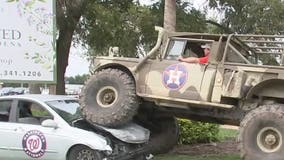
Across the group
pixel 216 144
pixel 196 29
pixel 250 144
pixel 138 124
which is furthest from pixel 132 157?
pixel 196 29

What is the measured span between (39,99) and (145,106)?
75.4 inches

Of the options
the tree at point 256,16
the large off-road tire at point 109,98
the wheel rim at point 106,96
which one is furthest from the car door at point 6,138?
the tree at point 256,16

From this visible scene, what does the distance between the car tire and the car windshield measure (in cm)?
49

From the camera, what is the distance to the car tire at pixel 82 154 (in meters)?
9.59

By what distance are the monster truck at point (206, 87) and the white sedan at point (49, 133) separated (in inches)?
18.6

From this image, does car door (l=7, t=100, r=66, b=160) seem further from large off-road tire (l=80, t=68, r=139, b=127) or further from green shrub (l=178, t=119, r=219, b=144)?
green shrub (l=178, t=119, r=219, b=144)

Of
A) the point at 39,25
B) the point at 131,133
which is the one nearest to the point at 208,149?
the point at 131,133

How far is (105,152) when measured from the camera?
9586 millimetres

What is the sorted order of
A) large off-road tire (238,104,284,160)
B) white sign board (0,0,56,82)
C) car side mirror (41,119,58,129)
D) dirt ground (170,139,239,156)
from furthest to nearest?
white sign board (0,0,56,82)
dirt ground (170,139,239,156)
car side mirror (41,119,58,129)
large off-road tire (238,104,284,160)

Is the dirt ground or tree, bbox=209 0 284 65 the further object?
tree, bbox=209 0 284 65

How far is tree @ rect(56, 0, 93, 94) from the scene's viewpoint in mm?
18375

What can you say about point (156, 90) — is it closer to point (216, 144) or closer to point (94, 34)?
point (216, 144)

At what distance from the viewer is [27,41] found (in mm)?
13680

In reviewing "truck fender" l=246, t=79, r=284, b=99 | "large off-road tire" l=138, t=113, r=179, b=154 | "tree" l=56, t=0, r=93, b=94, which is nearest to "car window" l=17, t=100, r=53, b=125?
"large off-road tire" l=138, t=113, r=179, b=154
